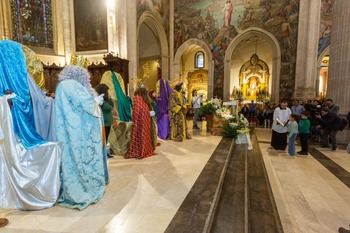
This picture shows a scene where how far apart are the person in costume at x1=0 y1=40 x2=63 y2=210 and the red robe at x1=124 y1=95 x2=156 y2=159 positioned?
2237 millimetres

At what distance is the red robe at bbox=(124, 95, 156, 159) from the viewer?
15.9 feet

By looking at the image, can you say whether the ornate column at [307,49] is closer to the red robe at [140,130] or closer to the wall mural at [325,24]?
the wall mural at [325,24]

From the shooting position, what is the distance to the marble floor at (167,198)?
2.39 m

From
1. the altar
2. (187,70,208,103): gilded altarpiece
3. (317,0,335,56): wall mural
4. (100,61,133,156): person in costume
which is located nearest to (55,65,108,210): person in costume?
(100,61,133,156): person in costume

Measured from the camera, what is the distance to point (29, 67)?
309 centimetres

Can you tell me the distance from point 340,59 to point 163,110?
628cm

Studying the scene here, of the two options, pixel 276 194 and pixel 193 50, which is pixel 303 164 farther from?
pixel 193 50

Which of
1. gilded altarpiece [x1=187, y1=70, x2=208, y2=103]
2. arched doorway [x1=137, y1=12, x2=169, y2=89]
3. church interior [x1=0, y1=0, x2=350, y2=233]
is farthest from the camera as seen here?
gilded altarpiece [x1=187, y1=70, x2=208, y2=103]

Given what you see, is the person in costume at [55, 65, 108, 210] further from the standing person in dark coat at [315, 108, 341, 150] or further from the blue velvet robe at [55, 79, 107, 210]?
the standing person in dark coat at [315, 108, 341, 150]

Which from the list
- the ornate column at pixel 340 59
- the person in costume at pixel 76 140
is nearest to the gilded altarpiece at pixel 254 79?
the ornate column at pixel 340 59

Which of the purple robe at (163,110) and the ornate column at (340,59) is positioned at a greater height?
the ornate column at (340,59)

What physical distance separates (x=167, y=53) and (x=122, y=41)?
263 inches

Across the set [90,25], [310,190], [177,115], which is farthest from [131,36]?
[310,190]

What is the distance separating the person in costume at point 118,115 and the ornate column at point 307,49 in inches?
490
